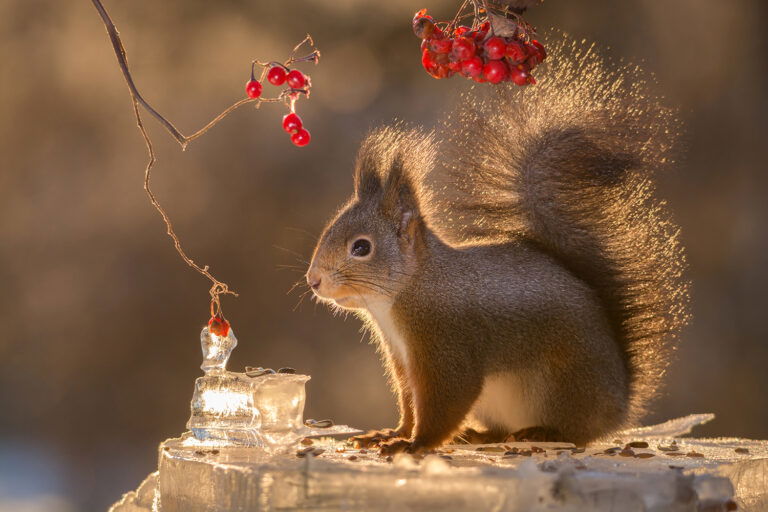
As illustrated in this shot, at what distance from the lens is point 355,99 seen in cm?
323

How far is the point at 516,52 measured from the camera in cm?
134

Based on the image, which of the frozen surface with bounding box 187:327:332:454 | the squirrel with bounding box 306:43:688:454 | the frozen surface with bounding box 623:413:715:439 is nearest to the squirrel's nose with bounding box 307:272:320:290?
the squirrel with bounding box 306:43:688:454

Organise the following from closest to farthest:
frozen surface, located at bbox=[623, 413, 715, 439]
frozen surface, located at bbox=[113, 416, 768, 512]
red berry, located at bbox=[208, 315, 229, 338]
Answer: frozen surface, located at bbox=[113, 416, 768, 512], red berry, located at bbox=[208, 315, 229, 338], frozen surface, located at bbox=[623, 413, 715, 439]

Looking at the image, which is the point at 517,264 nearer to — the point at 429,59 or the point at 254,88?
the point at 429,59

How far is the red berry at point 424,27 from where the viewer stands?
140cm

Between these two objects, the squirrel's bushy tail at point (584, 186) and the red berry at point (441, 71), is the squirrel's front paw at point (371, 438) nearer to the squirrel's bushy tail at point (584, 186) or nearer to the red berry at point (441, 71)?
the squirrel's bushy tail at point (584, 186)

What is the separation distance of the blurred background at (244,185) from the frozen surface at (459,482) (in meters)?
1.83

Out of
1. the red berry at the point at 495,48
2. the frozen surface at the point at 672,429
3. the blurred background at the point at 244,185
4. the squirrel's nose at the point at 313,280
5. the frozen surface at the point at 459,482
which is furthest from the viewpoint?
the blurred background at the point at 244,185

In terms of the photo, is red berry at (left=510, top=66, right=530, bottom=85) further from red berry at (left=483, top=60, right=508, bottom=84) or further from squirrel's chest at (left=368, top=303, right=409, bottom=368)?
squirrel's chest at (left=368, top=303, right=409, bottom=368)

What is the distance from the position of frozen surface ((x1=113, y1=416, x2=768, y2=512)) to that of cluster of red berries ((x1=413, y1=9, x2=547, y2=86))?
0.56m

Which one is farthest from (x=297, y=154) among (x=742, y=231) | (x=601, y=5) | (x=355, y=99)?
(x=742, y=231)

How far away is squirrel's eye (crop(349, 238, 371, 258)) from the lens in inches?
63.9

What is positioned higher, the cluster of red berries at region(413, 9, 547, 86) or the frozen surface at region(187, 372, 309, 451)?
the cluster of red berries at region(413, 9, 547, 86)

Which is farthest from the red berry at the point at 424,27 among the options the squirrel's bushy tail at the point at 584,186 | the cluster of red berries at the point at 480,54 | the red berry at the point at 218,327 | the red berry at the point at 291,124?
the red berry at the point at 218,327
